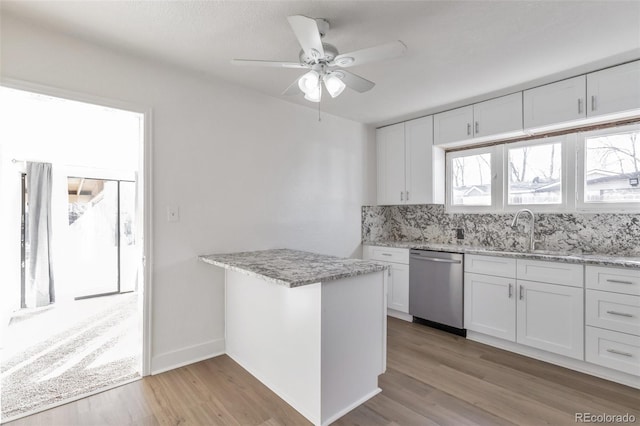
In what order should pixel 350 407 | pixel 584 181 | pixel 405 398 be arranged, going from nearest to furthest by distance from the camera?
1. pixel 350 407
2. pixel 405 398
3. pixel 584 181

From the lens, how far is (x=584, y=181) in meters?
2.81

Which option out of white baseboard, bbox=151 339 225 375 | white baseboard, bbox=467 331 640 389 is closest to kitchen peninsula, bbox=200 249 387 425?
white baseboard, bbox=151 339 225 375

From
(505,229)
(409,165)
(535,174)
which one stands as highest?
(409,165)

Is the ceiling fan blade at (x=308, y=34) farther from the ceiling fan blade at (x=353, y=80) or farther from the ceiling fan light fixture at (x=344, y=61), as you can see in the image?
the ceiling fan blade at (x=353, y=80)

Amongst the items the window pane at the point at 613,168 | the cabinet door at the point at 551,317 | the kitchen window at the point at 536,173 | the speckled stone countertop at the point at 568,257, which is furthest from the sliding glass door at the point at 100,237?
the window pane at the point at 613,168

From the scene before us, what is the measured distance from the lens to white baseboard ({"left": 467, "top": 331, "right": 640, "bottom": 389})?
2240 mm

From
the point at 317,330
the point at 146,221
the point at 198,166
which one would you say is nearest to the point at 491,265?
the point at 317,330

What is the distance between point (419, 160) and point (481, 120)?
797mm

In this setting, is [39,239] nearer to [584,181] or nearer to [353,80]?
[353,80]

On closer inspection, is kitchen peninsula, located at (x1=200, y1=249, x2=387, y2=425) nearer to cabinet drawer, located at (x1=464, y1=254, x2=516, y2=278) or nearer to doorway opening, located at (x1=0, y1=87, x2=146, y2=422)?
doorway opening, located at (x1=0, y1=87, x2=146, y2=422)

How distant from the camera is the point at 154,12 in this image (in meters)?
1.77

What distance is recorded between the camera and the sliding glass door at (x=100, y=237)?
450 centimetres

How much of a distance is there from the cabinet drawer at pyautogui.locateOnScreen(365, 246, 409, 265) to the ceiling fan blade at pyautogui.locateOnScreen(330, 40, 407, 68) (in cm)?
241

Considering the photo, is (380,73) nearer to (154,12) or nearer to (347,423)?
(154,12)
